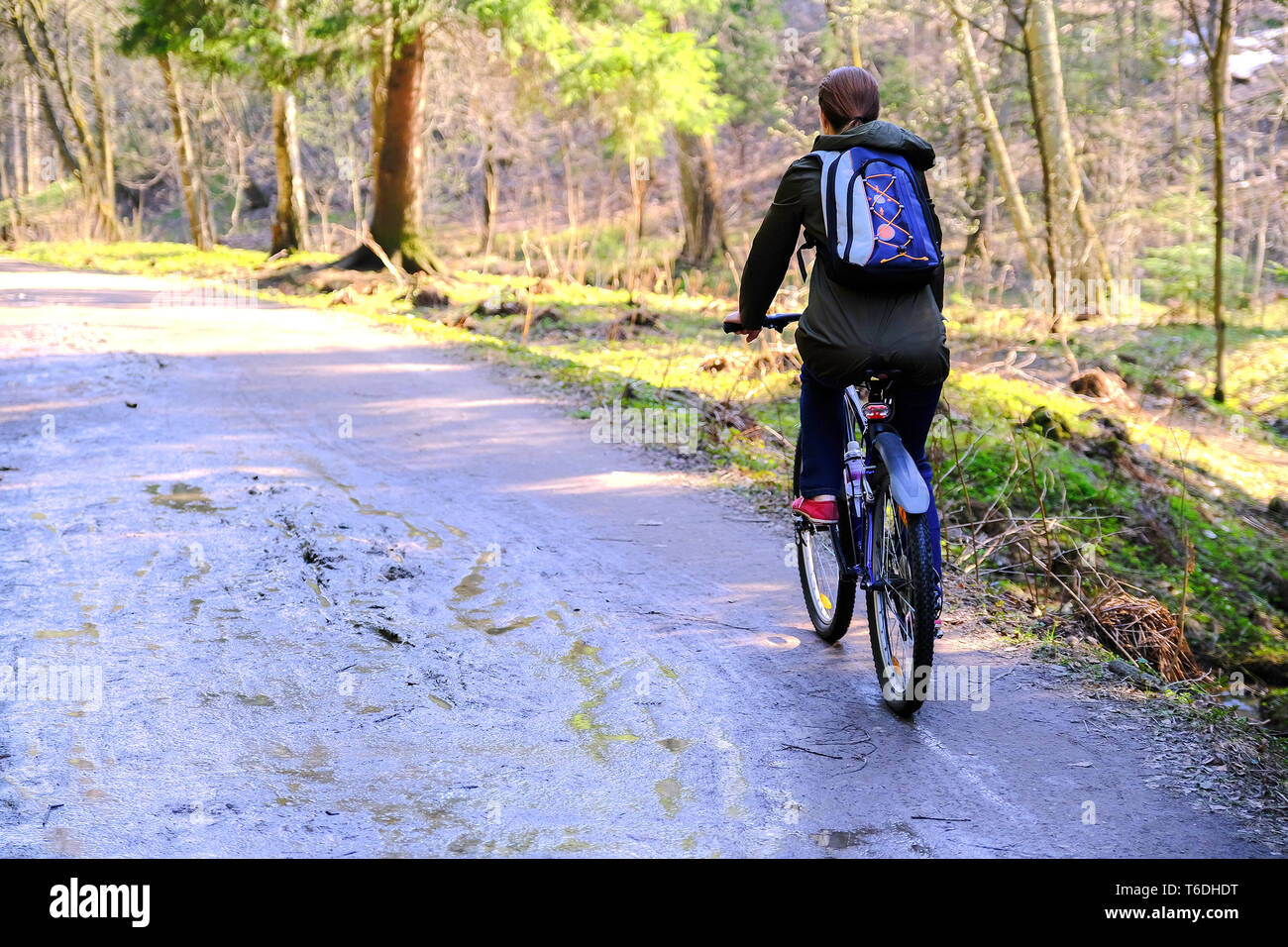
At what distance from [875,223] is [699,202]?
1999 centimetres

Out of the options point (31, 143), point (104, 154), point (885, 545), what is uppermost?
point (31, 143)

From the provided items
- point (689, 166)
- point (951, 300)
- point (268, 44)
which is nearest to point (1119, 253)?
point (951, 300)

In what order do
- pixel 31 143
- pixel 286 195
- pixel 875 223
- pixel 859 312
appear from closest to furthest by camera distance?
1. pixel 875 223
2. pixel 859 312
3. pixel 286 195
4. pixel 31 143

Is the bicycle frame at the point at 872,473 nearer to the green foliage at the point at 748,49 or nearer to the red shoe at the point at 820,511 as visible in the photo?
the red shoe at the point at 820,511

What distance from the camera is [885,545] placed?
4090 millimetres

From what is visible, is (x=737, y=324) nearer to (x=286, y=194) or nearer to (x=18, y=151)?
(x=286, y=194)

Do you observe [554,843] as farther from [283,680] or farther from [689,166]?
[689,166]

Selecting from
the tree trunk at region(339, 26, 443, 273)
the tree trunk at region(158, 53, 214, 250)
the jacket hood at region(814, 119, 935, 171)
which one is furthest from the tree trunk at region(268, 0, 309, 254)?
the jacket hood at region(814, 119, 935, 171)

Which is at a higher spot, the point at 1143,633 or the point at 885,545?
the point at 885,545

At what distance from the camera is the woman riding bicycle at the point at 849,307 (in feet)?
12.8

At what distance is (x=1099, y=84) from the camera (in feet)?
71.3

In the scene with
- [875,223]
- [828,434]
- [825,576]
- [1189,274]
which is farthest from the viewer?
[1189,274]

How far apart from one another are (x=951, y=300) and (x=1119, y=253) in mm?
6758

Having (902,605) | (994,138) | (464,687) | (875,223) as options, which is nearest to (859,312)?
(875,223)
